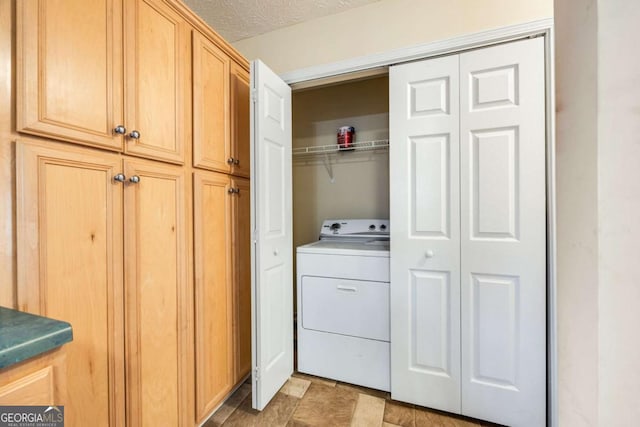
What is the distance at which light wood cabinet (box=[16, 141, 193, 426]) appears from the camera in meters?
0.76

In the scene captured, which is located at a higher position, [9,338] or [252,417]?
[9,338]

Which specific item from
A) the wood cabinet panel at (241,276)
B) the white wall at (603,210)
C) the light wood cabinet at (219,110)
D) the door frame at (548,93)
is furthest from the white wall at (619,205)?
the wood cabinet panel at (241,276)

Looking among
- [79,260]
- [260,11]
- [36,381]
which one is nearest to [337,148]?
[260,11]

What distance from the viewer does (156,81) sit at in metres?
1.10

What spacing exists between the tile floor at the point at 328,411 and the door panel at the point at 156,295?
1.12 feet

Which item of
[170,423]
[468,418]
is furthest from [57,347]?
[468,418]

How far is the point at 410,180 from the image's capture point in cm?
154

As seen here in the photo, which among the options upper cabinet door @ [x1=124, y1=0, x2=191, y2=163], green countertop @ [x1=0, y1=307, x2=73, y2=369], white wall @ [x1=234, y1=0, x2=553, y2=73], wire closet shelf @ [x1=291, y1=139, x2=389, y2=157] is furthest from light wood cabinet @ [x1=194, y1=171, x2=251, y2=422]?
white wall @ [x1=234, y1=0, x2=553, y2=73]

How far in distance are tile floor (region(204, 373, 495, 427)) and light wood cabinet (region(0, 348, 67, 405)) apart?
3.84 ft

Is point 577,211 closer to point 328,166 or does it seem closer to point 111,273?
point 111,273

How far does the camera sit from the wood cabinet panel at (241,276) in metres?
1.60

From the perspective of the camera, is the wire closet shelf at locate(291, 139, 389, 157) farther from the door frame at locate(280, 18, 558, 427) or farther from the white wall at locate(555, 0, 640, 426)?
the white wall at locate(555, 0, 640, 426)

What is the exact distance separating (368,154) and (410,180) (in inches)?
37.0

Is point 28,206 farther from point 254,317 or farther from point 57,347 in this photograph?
point 254,317
